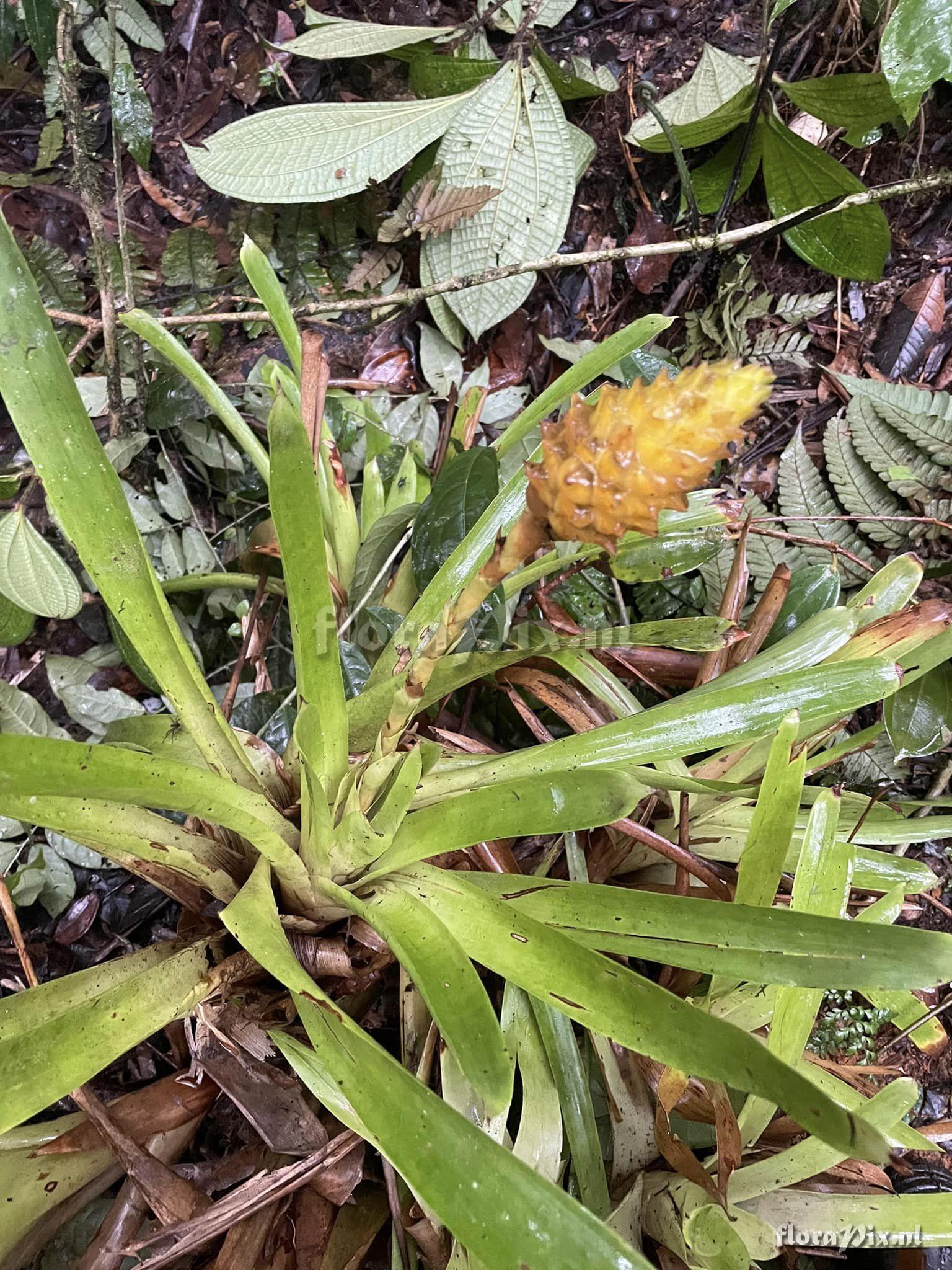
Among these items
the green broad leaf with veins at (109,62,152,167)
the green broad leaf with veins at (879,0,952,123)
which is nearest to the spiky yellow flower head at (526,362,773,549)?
the green broad leaf with veins at (879,0,952,123)

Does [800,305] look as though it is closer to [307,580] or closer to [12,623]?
[307,580]

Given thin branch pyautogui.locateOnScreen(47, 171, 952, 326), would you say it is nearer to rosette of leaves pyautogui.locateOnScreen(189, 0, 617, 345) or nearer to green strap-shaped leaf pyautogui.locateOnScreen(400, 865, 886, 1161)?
rosette of leaves pyautogui.locateOnScreen(189, 0, 617, 345)

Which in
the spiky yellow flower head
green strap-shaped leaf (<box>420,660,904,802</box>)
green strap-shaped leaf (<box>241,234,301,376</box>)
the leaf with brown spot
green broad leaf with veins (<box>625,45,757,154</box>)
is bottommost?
green strap-shaped leaf (<box>420,660,904,802</box>)

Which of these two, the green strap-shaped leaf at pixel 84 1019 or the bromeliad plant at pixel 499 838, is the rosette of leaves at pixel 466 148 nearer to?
the bromeliad plant at pixel 499 838

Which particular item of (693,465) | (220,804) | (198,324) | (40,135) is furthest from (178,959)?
(40,135)

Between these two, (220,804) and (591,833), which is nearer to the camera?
(220,804)

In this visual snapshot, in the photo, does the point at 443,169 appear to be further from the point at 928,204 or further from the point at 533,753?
the point at 533,753

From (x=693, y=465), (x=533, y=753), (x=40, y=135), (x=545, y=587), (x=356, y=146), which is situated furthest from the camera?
(x=40, y=135)
